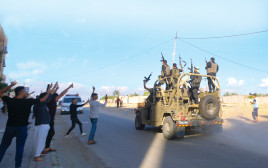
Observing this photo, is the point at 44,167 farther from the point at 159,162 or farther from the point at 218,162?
the point at 218,162

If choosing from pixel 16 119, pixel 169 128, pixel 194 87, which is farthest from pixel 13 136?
pixel 194 87

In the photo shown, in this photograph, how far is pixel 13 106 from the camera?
4105 millimetres

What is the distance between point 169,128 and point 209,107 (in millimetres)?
1796

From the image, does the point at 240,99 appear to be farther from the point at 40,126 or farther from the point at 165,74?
the point at 40,126

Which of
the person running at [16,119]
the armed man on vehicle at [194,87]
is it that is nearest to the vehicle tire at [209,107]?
the armed man on vehicle at [194,87]

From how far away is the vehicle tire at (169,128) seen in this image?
25.1 ft

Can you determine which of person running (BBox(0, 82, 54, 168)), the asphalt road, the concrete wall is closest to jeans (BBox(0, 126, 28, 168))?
person running (BBox(0, 82, 54, 168))

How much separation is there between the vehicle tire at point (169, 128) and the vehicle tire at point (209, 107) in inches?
46.6

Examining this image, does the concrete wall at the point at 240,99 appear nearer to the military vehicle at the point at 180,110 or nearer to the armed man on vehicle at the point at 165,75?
the armed man on vehicle at the point at 165,75

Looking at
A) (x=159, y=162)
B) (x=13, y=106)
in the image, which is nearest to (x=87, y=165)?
(x=159, y=162)

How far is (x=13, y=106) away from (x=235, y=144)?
6.76m

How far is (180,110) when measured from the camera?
7.70 metres

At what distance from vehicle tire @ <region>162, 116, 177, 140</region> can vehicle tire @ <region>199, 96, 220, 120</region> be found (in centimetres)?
118

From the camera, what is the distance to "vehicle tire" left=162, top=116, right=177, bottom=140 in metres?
7.66
